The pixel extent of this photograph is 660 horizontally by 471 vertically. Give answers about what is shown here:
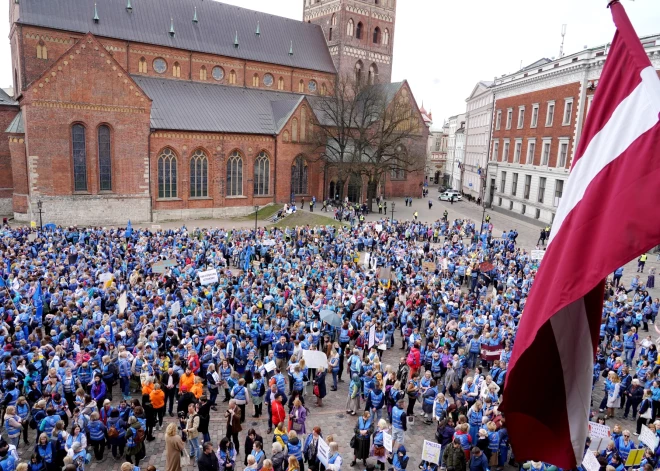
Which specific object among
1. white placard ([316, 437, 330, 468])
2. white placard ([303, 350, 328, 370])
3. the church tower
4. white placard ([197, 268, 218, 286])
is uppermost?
the church tower

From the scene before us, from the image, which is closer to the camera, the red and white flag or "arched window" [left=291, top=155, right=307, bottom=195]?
the red and white flag

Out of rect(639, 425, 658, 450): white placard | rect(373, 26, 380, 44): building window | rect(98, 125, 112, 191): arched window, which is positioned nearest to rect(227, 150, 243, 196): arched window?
rect(98, 125, 112, 191): arched window

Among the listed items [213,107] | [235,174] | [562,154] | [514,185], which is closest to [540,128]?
[562,154]

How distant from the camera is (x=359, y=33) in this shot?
60125 millimetres

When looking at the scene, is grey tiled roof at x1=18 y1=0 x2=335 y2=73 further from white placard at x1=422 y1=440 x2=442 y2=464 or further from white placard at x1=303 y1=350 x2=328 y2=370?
white placard at x1=422 y1=440 x2=442 y2=464

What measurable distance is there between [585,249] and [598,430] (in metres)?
8.50

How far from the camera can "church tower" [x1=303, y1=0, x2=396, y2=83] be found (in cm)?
5856

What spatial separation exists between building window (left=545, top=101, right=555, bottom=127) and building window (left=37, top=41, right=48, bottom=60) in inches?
1756

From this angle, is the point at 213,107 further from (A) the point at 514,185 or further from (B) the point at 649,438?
(B) the point at 649,438

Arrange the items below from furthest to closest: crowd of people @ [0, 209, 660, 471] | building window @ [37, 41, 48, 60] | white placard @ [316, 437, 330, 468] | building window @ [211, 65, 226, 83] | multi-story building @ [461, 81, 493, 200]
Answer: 1. multi-story building @ [461, 81, 493, 200]
2. building window @ [211, 65, 226, 83]
3. building window @ [37, 41, 48, 60]
4. crowd of people @ [0, 209, 660, 471]
5. white placard @ [316, 437, 330, 468]

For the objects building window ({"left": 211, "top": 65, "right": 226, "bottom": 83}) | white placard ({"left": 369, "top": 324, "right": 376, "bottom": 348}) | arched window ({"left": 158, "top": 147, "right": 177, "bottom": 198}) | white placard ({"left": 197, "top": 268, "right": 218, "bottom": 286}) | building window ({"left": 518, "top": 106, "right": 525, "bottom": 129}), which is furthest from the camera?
building window ({"left": 518, "top": 106, "right": 525, "bottom": 129})

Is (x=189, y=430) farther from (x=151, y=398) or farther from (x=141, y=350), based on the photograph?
(x=141, y=350)

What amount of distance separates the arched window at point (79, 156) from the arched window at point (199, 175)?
8.82 m

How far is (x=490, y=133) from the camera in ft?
207
